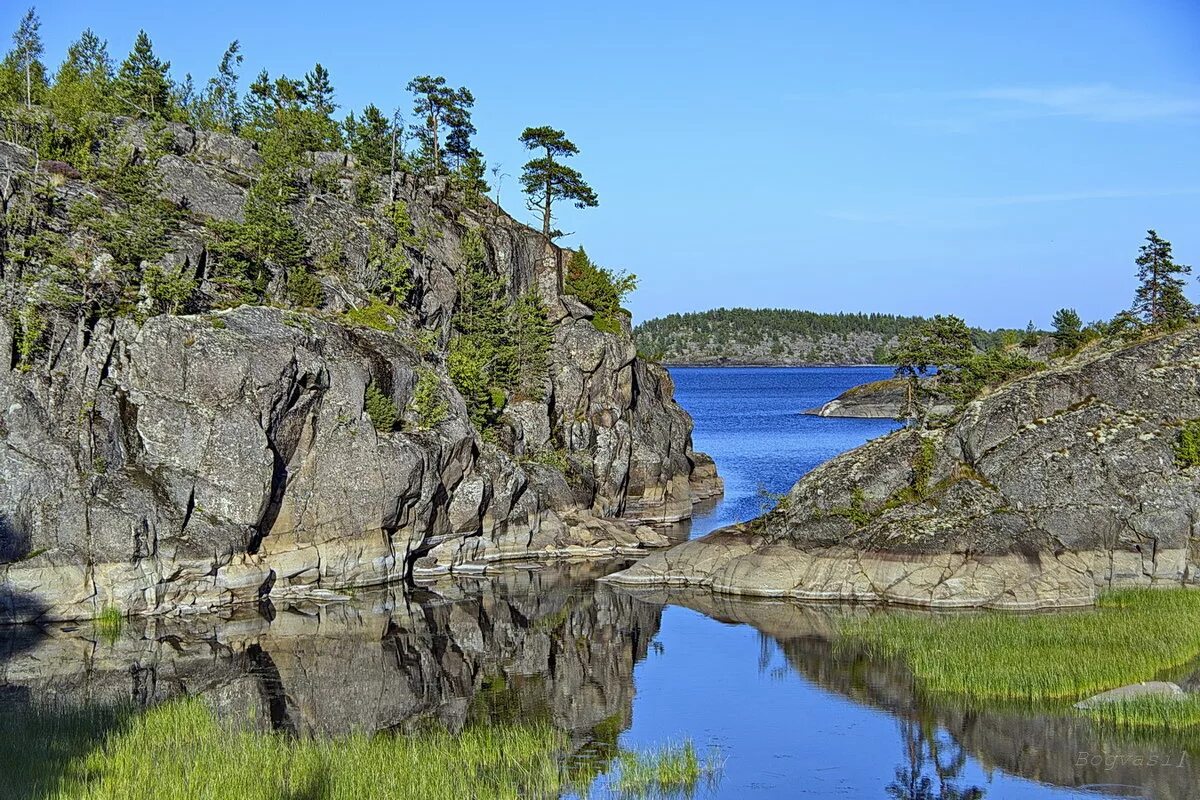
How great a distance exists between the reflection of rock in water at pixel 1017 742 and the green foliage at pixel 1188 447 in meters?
21.0

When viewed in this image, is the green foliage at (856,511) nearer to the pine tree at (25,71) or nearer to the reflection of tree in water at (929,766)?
the reflection of tree in water at (929,766)

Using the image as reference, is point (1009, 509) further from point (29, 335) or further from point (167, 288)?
point (29, 335)

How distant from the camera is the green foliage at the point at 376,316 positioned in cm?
6838

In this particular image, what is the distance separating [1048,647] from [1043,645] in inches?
17.3

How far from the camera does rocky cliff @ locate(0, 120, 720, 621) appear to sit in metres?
51.6

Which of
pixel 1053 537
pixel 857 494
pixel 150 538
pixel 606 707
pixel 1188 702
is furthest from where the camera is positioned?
pixel 857 494

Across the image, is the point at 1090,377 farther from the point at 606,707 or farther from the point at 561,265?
the point at 561,265

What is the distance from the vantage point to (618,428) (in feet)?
279

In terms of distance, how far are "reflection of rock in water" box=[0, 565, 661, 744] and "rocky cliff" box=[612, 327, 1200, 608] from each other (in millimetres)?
8358

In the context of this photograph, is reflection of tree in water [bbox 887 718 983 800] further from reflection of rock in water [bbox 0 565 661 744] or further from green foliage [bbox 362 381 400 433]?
green foliage [bbox 362 381 400 433]

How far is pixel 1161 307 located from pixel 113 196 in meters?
67.8

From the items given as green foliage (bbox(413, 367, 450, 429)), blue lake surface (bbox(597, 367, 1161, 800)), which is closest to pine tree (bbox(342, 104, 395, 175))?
green foliage (bbox(413, 367, 450, 429))

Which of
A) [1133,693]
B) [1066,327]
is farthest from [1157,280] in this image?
[1133,693]

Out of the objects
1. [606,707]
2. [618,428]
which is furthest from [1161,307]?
[606,707]
